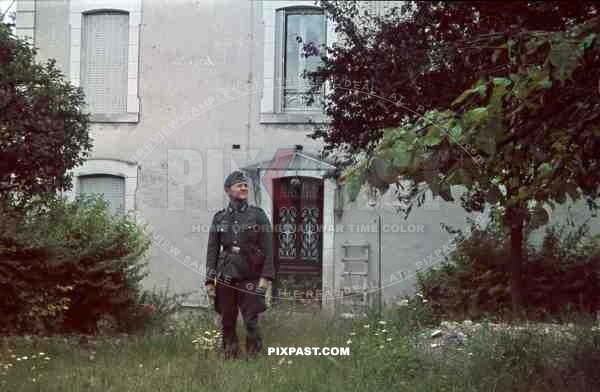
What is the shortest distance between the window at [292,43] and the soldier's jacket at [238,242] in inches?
251

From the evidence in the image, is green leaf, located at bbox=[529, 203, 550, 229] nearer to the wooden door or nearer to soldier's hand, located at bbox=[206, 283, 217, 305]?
soldier's hand, located at bbox=[206, 283, 217, 305]

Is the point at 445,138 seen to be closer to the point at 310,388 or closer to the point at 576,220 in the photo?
the point at 310,388

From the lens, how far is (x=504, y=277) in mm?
11664

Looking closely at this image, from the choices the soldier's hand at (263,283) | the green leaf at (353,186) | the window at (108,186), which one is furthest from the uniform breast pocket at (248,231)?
the window at (108,186)

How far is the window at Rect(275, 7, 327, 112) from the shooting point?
44.8 ft

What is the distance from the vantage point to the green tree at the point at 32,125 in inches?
353

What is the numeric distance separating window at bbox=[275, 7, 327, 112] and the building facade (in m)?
0.02

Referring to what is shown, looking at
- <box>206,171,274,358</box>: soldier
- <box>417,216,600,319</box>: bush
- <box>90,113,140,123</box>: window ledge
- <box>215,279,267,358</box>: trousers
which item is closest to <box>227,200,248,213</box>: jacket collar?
<box>206,171,274,358</box>: soldier

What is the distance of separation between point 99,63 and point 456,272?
23.5 ft

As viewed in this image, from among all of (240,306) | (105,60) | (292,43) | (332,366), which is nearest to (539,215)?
(332,366)

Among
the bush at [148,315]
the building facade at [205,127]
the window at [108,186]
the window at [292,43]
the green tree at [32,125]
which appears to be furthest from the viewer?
the window at [108,186]

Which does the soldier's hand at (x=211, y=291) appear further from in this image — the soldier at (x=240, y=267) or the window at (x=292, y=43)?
the window at (x=292, y=43)

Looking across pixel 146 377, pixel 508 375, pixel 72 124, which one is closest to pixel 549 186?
pixel 508 375

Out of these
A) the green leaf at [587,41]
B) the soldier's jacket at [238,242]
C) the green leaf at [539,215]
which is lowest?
the soldier's jacket at [238,242]
